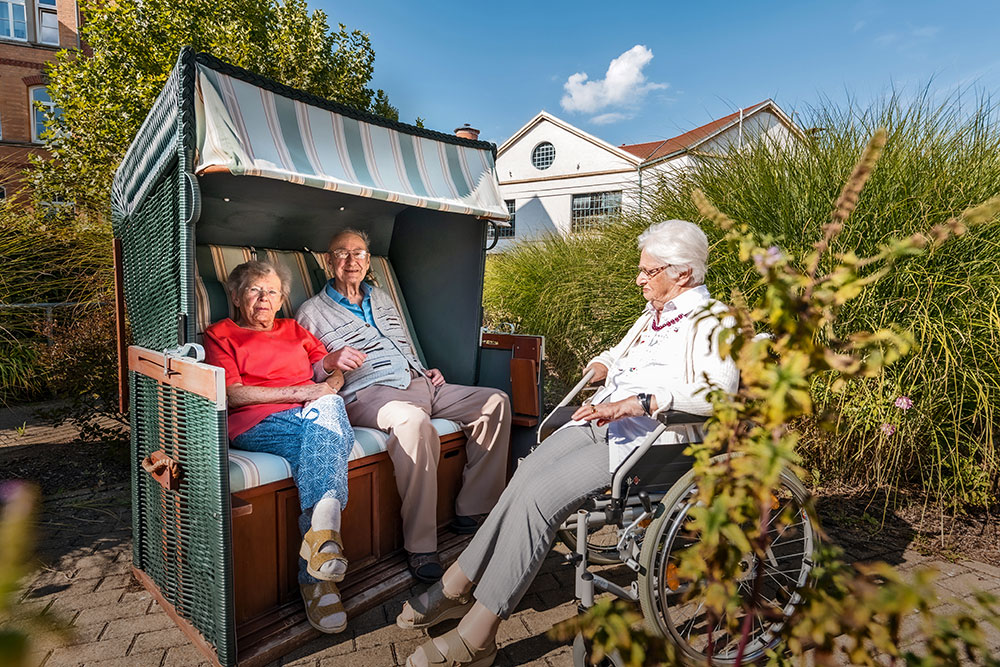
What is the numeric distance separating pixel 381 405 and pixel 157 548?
3.41ft

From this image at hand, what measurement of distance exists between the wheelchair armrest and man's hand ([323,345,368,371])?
1.44 meters

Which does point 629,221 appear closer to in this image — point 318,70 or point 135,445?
point 135,445

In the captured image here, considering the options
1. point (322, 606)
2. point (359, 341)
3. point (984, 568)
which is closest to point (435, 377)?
point (359, 341)

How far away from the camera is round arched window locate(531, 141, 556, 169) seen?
22844mm

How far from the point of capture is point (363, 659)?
2.05 m

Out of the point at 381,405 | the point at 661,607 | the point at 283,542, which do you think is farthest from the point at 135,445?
the point at 661,607

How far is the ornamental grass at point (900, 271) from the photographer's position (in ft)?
9.43

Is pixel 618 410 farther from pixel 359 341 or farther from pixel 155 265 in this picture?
pixel 155 265

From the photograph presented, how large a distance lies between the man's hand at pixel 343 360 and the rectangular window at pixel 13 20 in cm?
2185

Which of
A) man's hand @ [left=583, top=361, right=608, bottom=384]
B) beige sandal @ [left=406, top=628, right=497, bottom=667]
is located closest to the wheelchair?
beige sandal @ [left=406, top=628, right=497, bottom=667]

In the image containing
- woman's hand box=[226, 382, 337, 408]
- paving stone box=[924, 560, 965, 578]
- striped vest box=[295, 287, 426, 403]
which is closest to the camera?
woman's hand box=[226, 382, 337, 408]

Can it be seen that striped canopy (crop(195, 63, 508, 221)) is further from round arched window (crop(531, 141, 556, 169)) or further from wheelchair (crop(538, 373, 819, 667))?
round arched window (crop(531, 141, 556, 169))

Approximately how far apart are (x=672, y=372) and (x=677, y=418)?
0.60 feet

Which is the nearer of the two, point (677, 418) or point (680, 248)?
point (677, 418)
